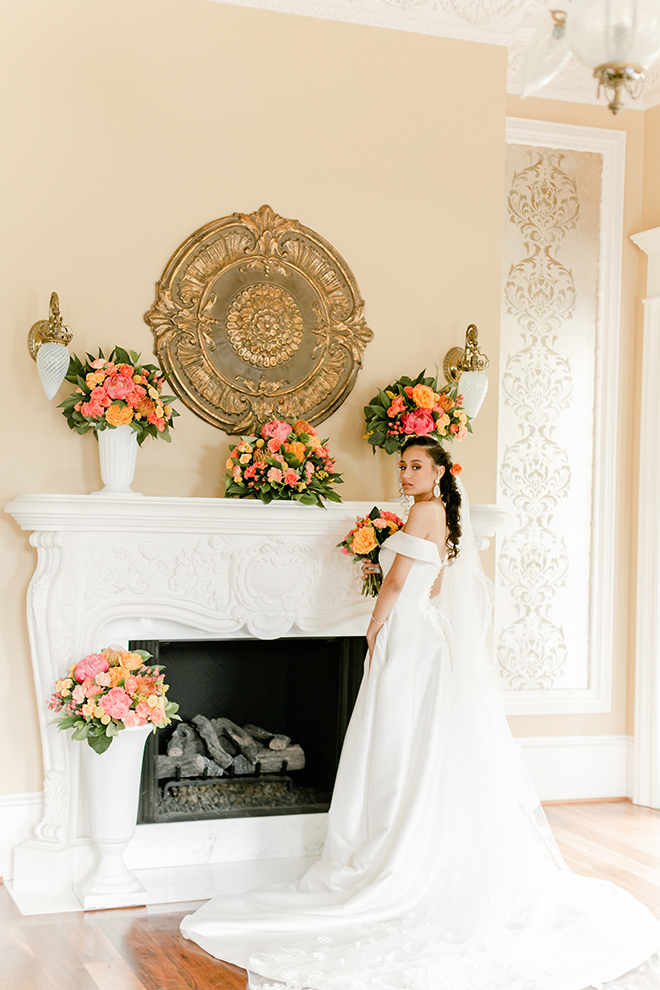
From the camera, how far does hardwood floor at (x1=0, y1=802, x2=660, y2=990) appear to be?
3.02 meters

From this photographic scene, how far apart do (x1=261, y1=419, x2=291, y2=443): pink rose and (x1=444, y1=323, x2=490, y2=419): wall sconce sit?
2.98 feet

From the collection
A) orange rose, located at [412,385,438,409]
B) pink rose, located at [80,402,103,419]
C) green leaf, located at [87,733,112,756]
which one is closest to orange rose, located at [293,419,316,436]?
orange rose, located at [412,385,438,409]

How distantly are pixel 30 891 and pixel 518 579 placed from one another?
3.03 meters

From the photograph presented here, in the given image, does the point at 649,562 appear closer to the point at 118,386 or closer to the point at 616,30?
the point at 118,386

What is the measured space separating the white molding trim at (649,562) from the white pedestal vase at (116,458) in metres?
3.04

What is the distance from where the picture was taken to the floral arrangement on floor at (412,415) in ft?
14.1

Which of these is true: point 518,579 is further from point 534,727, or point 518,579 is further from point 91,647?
point 91,647

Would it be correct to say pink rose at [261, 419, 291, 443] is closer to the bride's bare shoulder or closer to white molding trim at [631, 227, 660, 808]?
the bride's bare shoulder

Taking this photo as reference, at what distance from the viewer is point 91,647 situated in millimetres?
3900

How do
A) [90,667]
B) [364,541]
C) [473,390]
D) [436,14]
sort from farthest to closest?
[436,14], [473,390], [364,541], [90,667]

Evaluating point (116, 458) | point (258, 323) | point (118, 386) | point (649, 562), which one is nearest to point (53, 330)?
point (118, 386)

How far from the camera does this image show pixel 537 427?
555cm

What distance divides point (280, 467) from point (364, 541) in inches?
18.4

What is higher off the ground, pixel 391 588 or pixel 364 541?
pixel 364 541
